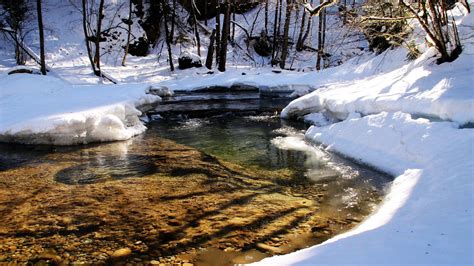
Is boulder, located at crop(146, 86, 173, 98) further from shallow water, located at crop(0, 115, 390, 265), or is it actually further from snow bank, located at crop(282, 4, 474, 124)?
shallow water, located at crop(0, 115, 390, 265)

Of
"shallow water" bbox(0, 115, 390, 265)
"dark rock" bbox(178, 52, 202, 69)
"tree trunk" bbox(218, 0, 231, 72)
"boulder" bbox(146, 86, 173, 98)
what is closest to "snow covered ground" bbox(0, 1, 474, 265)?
"shallow water" bbox(0, 115, 390, 265)

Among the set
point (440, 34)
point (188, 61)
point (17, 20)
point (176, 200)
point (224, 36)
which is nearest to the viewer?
point (176, 200)

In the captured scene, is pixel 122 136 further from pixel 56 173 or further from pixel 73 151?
pixel 56 173

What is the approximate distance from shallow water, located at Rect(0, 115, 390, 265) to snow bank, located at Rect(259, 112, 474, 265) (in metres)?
0.45

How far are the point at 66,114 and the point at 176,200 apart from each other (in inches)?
214

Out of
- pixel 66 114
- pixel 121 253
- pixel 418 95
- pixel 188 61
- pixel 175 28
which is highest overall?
pixel 175 28

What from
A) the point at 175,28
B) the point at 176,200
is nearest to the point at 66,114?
the point at 176,200

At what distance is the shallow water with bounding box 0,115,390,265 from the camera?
4523 mm

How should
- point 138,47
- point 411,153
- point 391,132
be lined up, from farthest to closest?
point 138,47 → point 391,132 → point 411,153

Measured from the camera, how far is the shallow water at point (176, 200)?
14.8ft

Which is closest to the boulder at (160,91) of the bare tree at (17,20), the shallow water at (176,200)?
the shallow water at (176,200)

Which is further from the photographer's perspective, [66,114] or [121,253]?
[66,114]

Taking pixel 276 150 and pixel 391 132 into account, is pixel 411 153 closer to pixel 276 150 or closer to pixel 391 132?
pixel 391 132

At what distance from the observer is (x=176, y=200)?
591 centimetres
